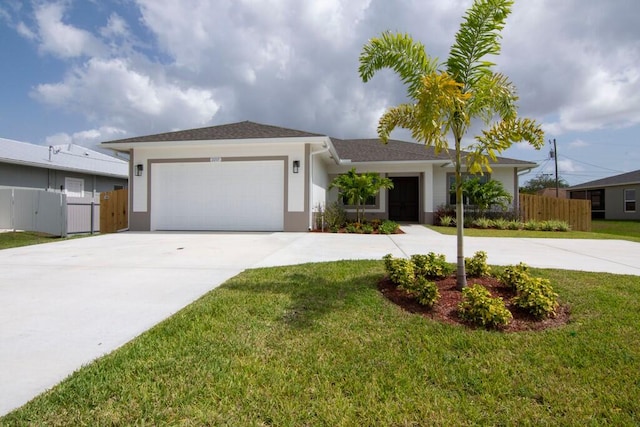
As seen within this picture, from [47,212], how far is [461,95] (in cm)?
1481

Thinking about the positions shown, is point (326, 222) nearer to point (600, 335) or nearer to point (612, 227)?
point (600, 335)

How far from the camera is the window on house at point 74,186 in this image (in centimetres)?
1827

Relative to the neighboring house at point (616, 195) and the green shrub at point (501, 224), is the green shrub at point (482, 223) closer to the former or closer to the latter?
the green shrub at point (501, 224)

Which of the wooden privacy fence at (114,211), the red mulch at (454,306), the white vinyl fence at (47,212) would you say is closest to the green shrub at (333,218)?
the red mulch at (454,306)

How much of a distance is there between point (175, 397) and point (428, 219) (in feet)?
49.7

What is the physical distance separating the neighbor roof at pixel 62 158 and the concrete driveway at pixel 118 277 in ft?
35.6

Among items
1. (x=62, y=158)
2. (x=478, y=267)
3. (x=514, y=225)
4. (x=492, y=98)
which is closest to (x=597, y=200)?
(x=514, y=225)

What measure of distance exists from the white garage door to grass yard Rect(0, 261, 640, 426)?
329 inches

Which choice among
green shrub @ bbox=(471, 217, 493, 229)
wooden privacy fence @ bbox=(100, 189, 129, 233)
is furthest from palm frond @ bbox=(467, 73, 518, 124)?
wooden privacy fence @ bbox=(100, 189, 129, 233)

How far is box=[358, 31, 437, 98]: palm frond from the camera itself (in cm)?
414

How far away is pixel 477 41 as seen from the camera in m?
4.05

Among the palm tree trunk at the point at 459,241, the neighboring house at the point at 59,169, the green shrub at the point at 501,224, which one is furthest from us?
the neighboring house at the point at 59,169

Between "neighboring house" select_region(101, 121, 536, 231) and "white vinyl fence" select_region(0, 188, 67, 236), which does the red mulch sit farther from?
"white vinyl fence" select_region(0, 188, 67, 236)

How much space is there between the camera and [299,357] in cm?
258
